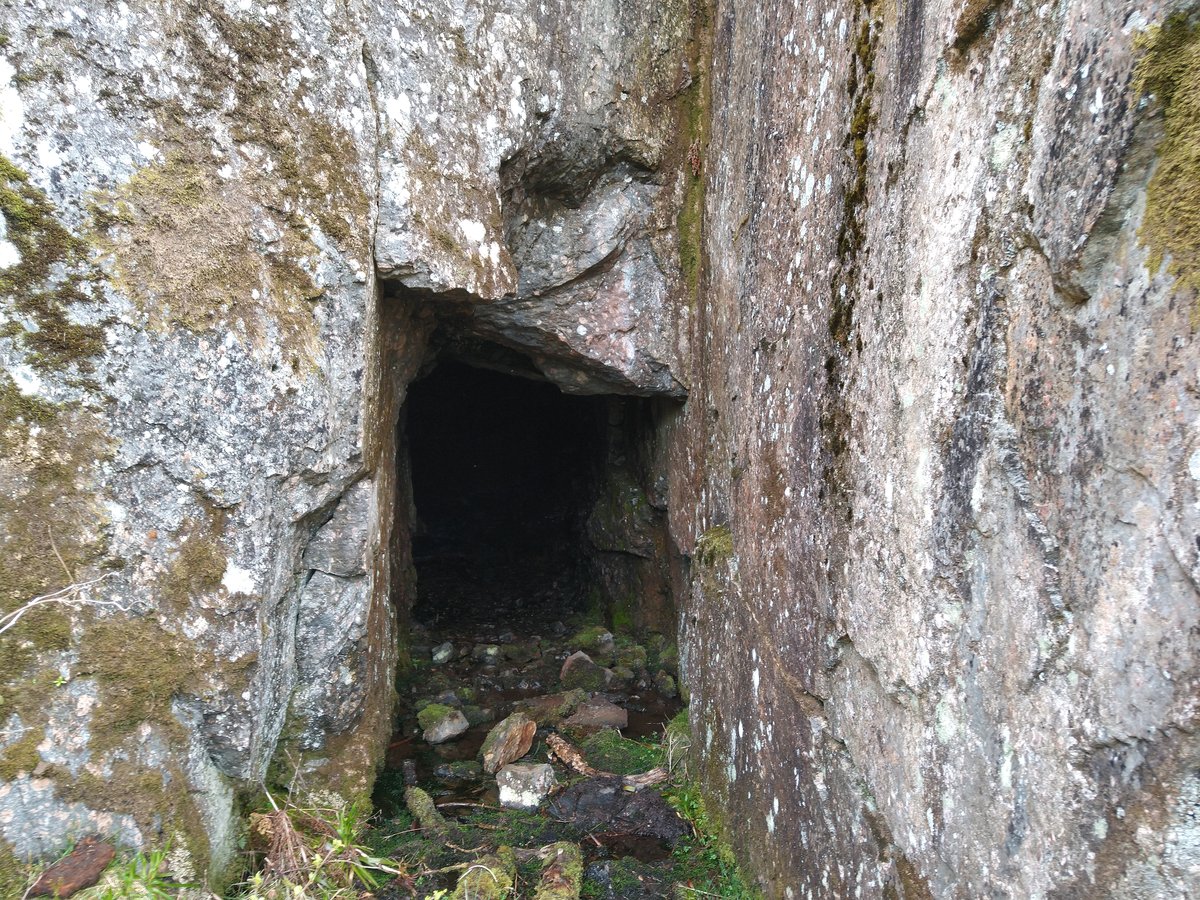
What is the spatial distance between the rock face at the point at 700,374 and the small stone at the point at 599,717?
0.52 meters

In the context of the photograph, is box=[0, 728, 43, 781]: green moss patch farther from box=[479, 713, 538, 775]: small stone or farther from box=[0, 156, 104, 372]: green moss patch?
box=[479, 713, 538, 775]: small stone

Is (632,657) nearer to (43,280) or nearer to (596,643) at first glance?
(596,643)

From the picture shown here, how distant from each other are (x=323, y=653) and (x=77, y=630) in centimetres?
84

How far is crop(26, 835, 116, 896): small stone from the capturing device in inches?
84.5

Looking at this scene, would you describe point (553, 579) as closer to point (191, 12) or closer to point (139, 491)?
point (139, 491)

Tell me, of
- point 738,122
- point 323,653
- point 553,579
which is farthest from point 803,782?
point 553,579

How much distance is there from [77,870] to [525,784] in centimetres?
173

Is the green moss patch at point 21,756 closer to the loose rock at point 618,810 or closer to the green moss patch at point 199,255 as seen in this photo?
the green moss patch at point 199,255

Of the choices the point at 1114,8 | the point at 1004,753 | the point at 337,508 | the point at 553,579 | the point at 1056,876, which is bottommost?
the point at 553,579

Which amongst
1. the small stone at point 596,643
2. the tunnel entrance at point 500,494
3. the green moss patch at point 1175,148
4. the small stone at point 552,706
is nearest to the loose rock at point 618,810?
the small stone at point 552,706

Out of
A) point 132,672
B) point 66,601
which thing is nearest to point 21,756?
point 132,672

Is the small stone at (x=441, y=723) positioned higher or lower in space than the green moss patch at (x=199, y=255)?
lower

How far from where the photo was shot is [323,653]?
9.51 ft

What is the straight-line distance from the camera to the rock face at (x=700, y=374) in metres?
1.17
